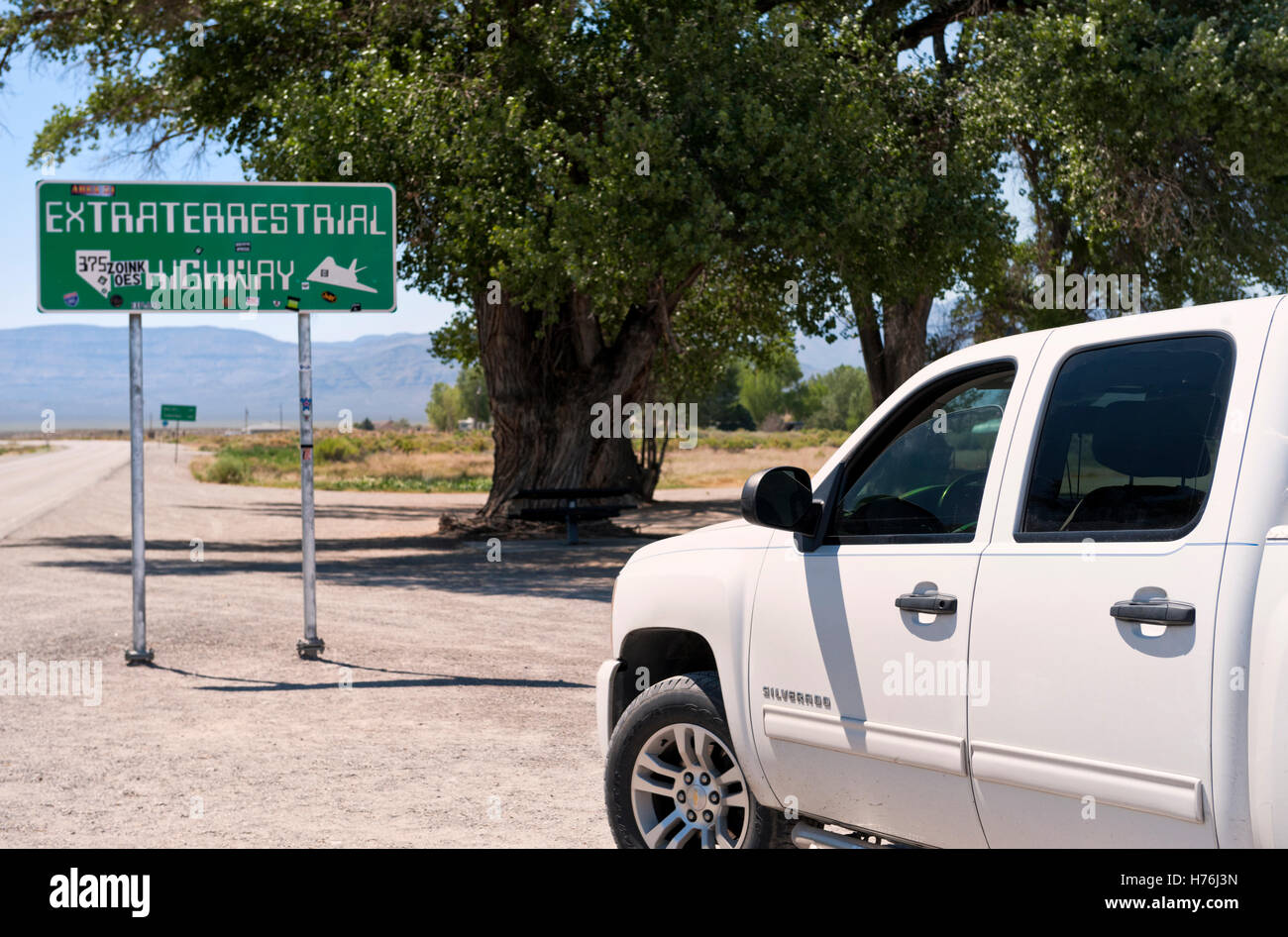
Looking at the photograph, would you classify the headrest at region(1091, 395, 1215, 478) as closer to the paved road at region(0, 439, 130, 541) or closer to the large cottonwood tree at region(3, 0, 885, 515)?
the large cottonwood tree at region(3, 0, 885, 515)

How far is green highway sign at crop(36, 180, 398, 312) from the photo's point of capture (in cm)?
975

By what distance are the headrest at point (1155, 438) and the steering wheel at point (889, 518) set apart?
63 centimetres

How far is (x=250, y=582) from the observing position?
52.3 ft

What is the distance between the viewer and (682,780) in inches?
182

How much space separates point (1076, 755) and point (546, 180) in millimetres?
14418

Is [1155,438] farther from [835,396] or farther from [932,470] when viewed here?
[835,396]

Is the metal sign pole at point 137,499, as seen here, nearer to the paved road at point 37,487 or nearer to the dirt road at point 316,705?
the dirt road at point 316,705

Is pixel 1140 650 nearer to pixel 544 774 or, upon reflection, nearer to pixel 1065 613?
pixel 1065 613

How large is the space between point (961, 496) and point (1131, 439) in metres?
0.61

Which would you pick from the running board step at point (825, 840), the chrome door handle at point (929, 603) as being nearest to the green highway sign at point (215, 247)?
the running board step at point (825, 840)

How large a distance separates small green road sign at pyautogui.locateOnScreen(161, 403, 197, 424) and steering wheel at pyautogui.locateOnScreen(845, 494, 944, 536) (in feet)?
79.3

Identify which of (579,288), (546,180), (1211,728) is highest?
(546,180)
